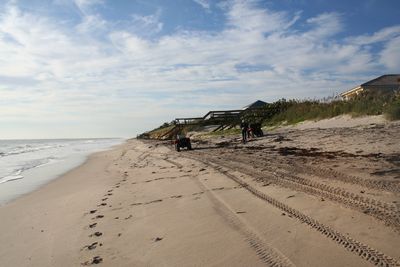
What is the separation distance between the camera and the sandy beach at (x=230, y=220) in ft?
13.9

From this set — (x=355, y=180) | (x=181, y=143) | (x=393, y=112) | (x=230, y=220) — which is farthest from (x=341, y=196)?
(x=181, y=143)

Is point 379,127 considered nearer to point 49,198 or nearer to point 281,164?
point 281,164

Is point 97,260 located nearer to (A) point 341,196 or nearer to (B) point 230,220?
(B) point 230,220

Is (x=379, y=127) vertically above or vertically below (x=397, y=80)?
below

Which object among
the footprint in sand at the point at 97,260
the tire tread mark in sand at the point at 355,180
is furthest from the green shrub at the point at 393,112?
the footprint in sand at the point at 97,260

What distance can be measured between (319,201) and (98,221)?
352 cm

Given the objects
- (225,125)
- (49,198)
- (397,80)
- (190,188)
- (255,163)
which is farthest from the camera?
(397,80)

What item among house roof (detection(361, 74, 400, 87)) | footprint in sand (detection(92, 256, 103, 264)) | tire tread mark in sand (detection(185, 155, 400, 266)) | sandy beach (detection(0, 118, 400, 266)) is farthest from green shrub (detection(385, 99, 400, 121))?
house roof (detection(361, 74, 400, 87))

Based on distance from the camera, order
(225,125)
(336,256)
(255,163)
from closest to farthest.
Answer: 1. (336,256)
2. (255,163)
3. (225,125)

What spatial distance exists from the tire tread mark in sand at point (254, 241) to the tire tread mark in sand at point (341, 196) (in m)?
1.39

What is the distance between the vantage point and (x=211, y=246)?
4.64 m

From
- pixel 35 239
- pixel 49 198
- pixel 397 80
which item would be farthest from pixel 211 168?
pixel 397 80

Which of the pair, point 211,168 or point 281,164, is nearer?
point 281,164

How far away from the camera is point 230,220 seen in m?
5.59
